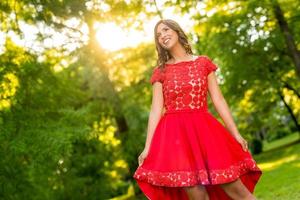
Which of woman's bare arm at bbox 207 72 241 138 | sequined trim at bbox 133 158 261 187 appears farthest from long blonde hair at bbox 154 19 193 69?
sequined trim at bbox 133 158 261 187

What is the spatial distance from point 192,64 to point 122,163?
55.9ft

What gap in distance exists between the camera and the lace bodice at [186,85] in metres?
4.99

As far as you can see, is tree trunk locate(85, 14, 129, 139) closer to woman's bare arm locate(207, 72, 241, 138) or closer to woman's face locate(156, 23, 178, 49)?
woman's face locate(156, 23, 178, 49)

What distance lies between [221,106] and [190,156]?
62cm

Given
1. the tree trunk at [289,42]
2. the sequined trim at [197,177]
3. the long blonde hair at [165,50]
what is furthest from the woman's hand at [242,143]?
the tree trunk at [289,42]

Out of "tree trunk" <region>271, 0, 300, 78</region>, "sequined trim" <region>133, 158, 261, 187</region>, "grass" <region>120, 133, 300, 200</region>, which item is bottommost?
"grass" <region>120, 133, 300, 200</region>

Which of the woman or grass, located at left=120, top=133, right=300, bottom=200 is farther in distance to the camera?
grass, located at left=120, top=133, right=300, bottom=200

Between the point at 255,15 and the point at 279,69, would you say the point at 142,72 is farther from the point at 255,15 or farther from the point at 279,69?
the point at 279,69

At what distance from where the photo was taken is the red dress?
469 centimetres

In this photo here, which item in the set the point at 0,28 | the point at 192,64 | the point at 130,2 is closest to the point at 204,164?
the point at 192,64

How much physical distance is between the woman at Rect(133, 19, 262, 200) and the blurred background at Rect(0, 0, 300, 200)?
2.03 feet

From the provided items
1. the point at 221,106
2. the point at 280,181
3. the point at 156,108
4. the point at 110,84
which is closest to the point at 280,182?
the point at 280,181

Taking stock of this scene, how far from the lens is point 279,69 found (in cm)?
2619

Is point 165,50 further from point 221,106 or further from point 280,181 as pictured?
point 280,181
